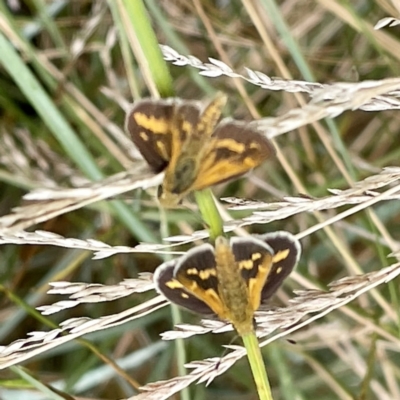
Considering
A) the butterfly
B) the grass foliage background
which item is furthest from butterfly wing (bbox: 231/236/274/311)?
the grass foliage background

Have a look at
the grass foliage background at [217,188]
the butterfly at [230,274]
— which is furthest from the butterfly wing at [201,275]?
the grass foliage background at [217,188]

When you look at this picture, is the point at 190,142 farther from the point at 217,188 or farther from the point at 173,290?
the point at 217,188

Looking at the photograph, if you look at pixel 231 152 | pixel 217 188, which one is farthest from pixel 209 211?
pixel 217 188

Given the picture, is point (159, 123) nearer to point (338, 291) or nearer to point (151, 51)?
point (151, 51)

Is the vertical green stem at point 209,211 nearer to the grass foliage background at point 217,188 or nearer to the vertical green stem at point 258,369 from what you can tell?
the vertical green stem at point 258,369

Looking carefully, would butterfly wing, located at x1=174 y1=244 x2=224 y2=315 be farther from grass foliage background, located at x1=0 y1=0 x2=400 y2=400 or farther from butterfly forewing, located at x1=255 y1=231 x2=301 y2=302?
grass foliage background, located at x1=0 y1=0 x2=400 y2=400

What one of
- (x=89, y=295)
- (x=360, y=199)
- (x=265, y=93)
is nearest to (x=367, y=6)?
(x=265, y=93)
